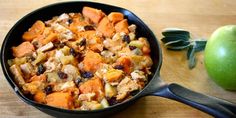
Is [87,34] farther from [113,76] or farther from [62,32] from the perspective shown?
[113,76]

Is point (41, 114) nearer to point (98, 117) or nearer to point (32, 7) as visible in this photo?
point (98, 117)

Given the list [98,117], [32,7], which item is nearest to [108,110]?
[98,117]

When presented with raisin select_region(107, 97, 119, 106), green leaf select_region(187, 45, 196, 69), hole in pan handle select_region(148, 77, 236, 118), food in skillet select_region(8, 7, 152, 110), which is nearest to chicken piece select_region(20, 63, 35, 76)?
food in skillet select_region(8, 7, 152, 110)

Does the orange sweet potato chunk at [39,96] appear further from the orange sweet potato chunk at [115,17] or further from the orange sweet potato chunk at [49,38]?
the orange sweet potato chunk at [115,17]

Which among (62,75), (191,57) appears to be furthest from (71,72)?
(191,57)

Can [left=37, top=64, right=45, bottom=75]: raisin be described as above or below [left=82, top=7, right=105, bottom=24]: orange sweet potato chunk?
below

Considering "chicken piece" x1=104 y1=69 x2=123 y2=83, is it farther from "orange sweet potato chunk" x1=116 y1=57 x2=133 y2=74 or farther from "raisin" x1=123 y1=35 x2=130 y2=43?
"raisin" x1=123 y1=35 x2=130 y2=43
